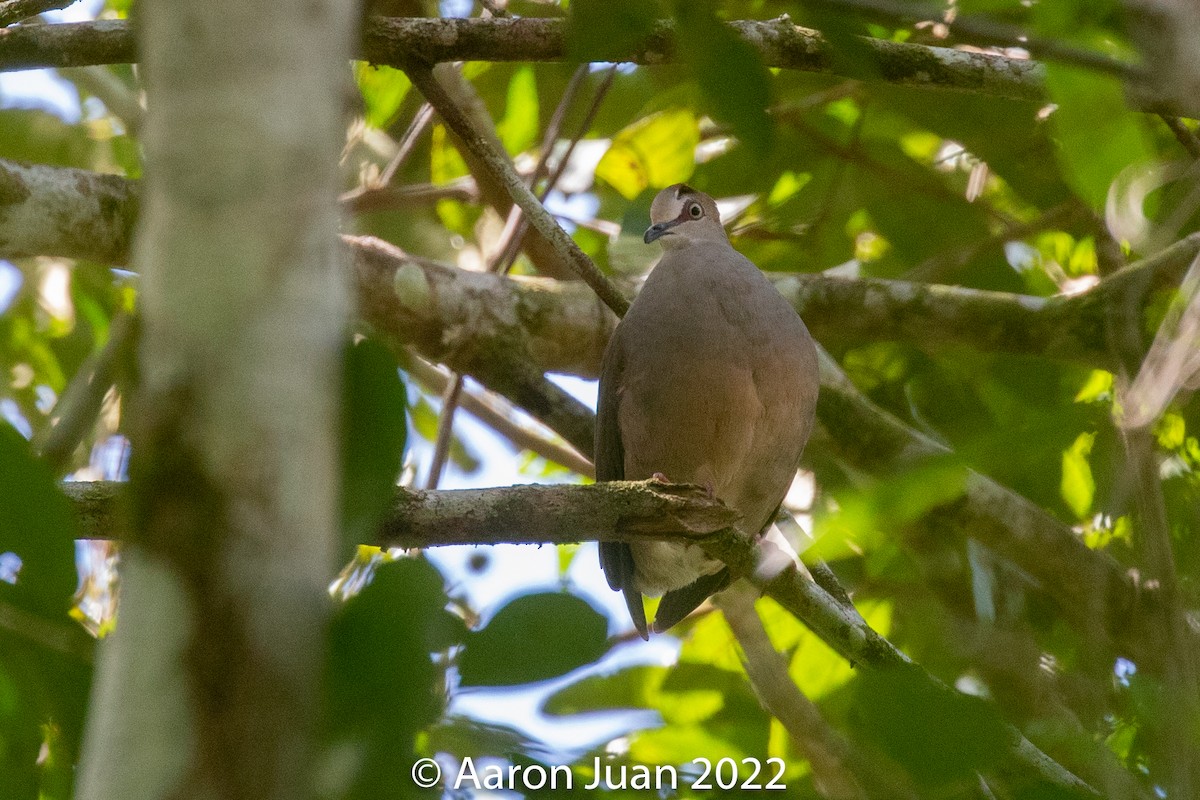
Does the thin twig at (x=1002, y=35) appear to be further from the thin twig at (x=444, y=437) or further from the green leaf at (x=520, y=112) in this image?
the green leaf at (x=520, y=112)

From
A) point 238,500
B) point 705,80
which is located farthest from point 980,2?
point 238,500

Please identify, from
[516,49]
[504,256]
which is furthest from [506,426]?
[516,49]

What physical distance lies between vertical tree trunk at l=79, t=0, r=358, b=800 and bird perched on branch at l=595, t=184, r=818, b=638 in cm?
287

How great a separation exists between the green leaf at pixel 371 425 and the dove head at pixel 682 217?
337 cm

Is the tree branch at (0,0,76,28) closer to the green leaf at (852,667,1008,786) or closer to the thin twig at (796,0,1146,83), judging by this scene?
the thin twig at (796,0,1146,83)

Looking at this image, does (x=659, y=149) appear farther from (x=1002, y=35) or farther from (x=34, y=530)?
(x=34, y=530)

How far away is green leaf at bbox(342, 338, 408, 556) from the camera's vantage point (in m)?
1.35

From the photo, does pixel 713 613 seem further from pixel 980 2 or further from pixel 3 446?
pixel 3 446

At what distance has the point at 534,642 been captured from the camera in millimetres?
1633

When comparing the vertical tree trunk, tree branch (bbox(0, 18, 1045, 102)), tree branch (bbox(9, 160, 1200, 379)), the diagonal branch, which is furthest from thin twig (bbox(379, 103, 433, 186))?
the vertical tree trunk

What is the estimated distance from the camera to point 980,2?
2.35 metres

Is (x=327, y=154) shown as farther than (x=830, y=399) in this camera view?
No

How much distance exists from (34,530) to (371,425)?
0.44 meters

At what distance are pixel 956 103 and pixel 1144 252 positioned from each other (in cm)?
89
